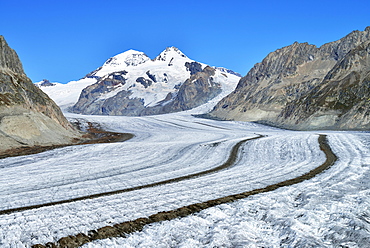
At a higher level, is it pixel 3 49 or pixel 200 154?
pixel 3 49

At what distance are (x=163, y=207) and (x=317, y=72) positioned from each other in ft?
247

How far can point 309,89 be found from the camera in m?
66.4

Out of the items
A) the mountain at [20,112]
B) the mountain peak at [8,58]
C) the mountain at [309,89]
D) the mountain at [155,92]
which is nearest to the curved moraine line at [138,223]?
the mountain at [20,112]

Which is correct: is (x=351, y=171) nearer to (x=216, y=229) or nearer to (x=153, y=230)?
(x=216, y=229)

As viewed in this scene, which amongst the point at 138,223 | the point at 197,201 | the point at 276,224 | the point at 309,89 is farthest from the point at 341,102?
the point at 138,223

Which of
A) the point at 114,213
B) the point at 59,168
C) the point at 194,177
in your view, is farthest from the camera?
the point at 59,168

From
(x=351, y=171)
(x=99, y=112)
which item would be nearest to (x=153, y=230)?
(x=351, y=171)

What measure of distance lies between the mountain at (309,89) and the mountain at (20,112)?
3594 cm

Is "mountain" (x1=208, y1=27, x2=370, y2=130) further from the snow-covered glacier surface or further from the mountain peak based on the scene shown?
the mountain peak

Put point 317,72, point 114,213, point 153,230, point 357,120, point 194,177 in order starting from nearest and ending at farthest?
point 153,230 → point 114,213 → point 194,177 → point 357,120 → point 317,72

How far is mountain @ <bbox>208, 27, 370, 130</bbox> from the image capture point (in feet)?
140

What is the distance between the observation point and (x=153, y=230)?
19.0 ft

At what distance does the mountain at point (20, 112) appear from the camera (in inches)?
849

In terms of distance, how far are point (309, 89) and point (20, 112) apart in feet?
199
